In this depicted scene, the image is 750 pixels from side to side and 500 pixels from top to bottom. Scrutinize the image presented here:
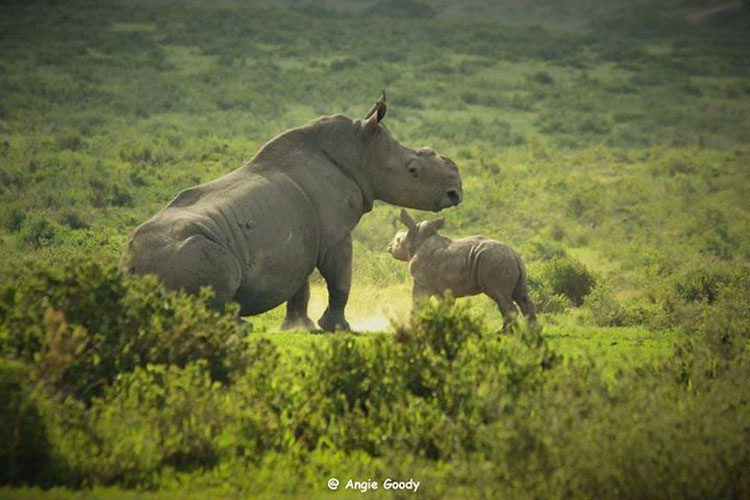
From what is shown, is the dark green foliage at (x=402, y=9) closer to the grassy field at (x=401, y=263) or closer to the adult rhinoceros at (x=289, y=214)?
the grassy field at (x=401, y=263)

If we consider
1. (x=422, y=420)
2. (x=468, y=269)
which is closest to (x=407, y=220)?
(x=468, y=269)

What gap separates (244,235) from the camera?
42.5 ft

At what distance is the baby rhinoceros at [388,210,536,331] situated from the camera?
14562mm

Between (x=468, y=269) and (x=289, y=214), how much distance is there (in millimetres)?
2063

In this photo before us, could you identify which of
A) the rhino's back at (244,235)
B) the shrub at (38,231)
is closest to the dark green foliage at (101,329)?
the rhino's back at (244,235)

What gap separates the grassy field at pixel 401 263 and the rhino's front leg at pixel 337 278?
0.69 m

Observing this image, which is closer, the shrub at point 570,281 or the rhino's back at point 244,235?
the rhino's back at point 244,235

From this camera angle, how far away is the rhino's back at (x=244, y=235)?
12.1 metres

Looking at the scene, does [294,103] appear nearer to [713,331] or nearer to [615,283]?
[615,283]

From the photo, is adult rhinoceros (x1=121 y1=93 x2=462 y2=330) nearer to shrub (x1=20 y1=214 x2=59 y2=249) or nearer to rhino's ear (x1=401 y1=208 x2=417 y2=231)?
rhino's ear (x1=401 y1=208 x2=417 y2=231)

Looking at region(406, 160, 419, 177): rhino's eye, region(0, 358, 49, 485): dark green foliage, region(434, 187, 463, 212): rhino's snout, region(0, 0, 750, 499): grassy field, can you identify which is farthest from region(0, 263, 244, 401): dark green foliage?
region(434, 187, 463, 212): rhino's snout

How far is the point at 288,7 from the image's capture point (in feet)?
215

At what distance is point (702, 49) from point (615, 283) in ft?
125

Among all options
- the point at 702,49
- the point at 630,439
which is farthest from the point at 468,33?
the point at 630,439
